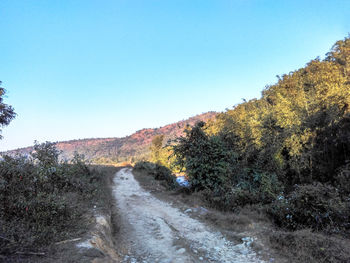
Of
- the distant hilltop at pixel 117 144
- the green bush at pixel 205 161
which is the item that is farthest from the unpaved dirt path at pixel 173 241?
the distant hilltop at pixel 117 144

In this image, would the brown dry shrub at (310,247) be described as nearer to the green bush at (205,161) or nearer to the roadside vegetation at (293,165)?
the roadside vegetation at (293,165)

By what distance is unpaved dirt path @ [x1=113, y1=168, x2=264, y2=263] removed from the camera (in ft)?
17.6

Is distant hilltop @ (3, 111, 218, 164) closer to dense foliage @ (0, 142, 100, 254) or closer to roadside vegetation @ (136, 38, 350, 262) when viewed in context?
roadside vegetation @ (136, 38, 350, 262)

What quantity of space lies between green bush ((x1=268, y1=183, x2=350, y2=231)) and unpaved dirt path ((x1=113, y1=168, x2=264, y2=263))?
2.17 m

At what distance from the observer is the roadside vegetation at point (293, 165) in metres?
6.32

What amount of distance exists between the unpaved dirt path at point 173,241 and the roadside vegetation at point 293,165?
133 cm

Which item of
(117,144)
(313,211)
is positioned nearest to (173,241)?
(313,211)

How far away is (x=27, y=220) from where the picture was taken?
4.89m

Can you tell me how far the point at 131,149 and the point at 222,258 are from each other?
12604 centimetres

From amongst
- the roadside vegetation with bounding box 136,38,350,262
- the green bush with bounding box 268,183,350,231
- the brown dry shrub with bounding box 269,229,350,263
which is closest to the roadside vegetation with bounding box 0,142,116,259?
the brown dry shrub with bounding box 269,229,350,263

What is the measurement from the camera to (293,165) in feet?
53.4

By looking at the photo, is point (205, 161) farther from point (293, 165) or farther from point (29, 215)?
point (29, 215)

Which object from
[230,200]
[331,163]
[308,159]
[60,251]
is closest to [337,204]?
[230,200]

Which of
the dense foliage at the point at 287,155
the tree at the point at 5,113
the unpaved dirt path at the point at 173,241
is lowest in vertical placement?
the unpaved dirt path at the point at 173,241
